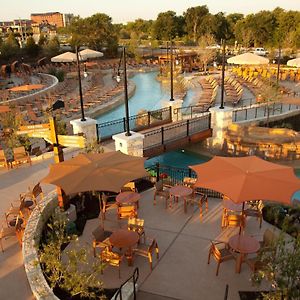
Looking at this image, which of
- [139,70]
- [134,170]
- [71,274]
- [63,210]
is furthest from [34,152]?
[139,70]

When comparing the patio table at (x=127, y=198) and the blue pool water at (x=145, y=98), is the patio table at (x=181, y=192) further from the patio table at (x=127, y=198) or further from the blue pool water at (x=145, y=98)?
the blue pool water at (x=145, y=98)

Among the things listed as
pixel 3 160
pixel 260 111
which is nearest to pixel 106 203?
pixel 3 160

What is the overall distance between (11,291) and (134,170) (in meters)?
3.83

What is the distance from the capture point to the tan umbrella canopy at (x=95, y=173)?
26.8ft

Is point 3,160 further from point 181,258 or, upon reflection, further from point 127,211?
point 181,258

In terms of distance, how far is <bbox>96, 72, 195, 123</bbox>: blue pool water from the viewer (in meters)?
26.9

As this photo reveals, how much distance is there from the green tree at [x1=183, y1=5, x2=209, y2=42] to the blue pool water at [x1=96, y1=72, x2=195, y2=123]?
3922 centimetres

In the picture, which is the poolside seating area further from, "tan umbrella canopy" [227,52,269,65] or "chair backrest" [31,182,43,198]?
"chair backrest" [31,182,43,198]

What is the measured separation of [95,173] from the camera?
856 cm

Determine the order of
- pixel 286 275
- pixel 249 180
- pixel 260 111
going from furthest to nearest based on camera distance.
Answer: pixel 260 111 < pixel 249 180 < pixel 286 275

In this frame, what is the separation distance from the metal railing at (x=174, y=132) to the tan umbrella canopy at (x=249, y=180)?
671cm

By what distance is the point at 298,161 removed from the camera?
18.2m

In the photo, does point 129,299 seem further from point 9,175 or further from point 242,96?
point 242,96

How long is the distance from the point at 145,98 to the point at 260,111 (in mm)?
13500
